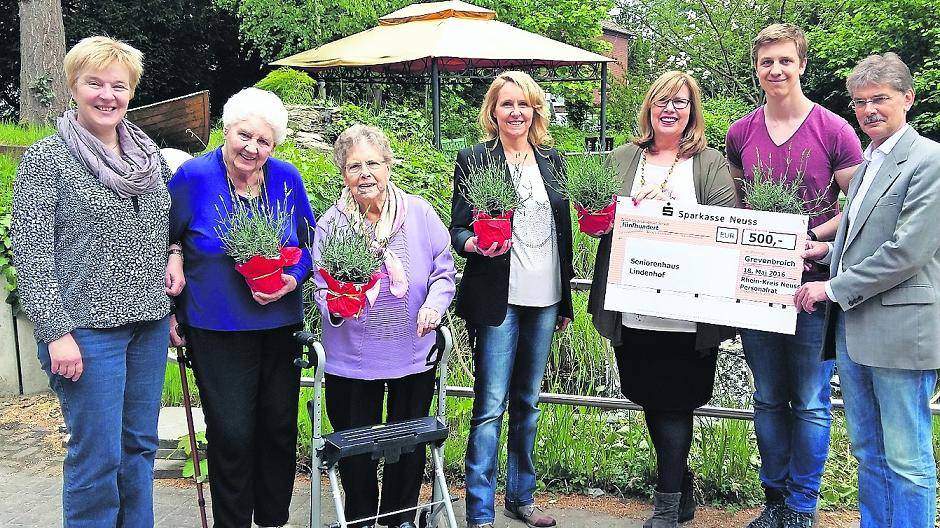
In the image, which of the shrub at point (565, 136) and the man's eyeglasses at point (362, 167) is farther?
the shrub at point (565, 136)

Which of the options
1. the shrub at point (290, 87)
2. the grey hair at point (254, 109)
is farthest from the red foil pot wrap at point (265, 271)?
the shrub at point (290, 87)

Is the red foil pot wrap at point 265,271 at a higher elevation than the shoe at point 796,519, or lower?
higher

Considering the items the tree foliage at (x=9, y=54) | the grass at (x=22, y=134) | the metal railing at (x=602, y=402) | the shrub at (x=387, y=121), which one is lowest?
the metal railing at (x=602, y=402)

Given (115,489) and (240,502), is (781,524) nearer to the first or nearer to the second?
(240,502)

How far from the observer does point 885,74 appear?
3041mm

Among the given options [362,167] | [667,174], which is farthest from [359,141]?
[667,174]

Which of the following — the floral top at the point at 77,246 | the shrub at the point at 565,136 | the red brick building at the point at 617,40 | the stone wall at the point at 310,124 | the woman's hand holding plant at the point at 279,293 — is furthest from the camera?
the red brick building at the point at 617,40

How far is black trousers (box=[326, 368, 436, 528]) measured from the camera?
11.1ft

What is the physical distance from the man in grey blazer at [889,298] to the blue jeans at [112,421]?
2.75m

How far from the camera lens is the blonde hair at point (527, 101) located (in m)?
3.59

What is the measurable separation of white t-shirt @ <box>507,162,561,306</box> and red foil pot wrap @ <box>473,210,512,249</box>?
0.23 meters

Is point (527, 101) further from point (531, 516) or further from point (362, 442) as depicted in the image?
point (531, 516)

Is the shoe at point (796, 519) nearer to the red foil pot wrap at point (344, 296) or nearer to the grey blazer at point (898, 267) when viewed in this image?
the grey blazer at point (898, 267)

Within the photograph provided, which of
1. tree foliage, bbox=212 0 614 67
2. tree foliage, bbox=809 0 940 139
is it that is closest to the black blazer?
tree foliage, bbox=212 0 614 67
